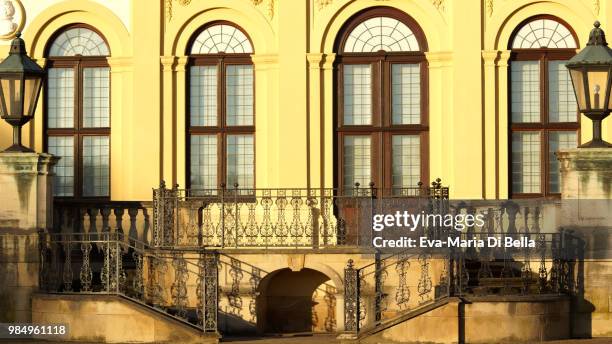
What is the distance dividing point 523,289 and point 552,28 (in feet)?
20.7

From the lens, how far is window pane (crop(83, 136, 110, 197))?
28656 mm

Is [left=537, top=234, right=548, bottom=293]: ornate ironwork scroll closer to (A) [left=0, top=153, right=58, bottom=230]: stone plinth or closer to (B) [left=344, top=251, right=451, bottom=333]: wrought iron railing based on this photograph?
(B) [left=344, top=251, right=451, bottom=333]: wrought iron railing

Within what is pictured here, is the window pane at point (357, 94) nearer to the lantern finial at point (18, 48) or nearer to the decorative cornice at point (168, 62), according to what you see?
the decorative cornice at point (168, 62)

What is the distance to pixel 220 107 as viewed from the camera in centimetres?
2847

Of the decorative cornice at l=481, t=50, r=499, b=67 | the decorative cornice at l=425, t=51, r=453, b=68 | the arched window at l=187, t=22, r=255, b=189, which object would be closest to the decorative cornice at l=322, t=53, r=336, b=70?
the arched window at l=187, t=22, r=255, b=189

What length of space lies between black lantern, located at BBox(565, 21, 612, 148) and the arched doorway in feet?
17.7

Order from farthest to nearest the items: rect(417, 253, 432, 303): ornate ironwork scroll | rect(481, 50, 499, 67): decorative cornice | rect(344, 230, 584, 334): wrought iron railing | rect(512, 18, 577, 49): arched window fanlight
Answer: rect(512, 18, 577, 49): arched window fanlight
rect(481, 50, 499, 67): decorative cornice
rect(417, 253, 432, 303): ornate ironwork scroll
rect(344, 230, 584, 334): wrought iron railing

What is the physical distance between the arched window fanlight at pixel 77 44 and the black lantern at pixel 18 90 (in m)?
3.59

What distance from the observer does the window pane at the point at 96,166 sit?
94.0 feet

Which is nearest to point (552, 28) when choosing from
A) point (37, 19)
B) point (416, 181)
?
point (416, 181)

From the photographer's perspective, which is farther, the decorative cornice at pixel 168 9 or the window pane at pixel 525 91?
A: the decorative cornice at pixel 168 9

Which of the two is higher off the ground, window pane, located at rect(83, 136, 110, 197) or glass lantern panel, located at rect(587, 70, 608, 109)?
glass lantern panel, located at rect(587, 70, 608, 109)

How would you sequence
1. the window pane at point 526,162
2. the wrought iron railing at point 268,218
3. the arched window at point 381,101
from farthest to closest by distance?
the arched window at point 381,101 < the window pane at point 526,162 < the wrought iron railing at point 268,218

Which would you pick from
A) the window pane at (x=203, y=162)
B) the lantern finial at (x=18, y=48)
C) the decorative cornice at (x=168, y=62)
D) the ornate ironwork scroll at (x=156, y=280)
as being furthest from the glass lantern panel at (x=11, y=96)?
the window pane at (x=203, y=162)
